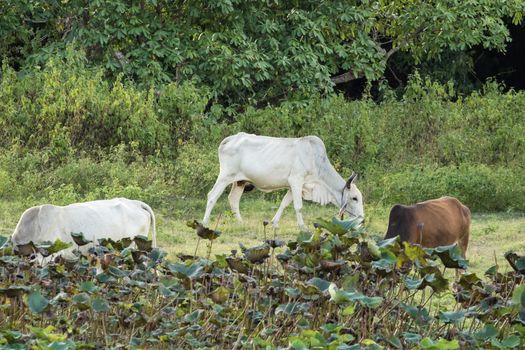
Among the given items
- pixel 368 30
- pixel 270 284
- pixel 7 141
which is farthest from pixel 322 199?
pixel 270 284

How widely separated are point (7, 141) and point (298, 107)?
13.8ft

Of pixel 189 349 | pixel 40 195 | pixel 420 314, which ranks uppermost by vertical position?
pixel 420 314

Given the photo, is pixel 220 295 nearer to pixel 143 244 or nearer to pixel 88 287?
pixel 88 287

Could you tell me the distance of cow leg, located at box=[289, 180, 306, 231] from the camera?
44.5ft

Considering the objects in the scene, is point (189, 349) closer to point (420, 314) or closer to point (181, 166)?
point (420, 314)

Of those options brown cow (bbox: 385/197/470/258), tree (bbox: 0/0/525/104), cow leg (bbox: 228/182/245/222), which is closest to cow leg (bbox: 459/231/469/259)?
brown cow (bbox: 385/197/470/258)

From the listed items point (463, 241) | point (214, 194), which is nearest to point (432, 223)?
point (463, 241)

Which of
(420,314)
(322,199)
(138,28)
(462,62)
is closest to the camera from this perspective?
(420,314)

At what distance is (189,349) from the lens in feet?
20.8

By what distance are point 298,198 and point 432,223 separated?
3634 millimetres

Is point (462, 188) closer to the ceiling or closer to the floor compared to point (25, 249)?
closer to the floor

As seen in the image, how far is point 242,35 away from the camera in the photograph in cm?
1728

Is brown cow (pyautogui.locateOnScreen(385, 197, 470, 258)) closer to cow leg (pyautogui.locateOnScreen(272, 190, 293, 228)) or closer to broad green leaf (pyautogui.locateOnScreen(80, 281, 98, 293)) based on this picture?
cow leg (pyautogui.locateOnScreen(272, 190, 293, 228))

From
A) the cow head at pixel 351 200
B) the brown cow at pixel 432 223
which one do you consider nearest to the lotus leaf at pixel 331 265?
the brown cow at pixel 432 223
